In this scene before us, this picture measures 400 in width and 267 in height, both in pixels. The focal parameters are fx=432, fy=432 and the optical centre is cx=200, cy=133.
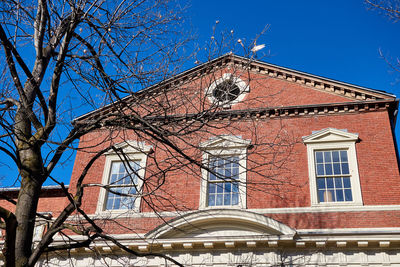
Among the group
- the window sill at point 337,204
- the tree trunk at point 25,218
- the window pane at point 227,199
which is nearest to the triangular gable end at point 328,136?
the window sill at point 337,204

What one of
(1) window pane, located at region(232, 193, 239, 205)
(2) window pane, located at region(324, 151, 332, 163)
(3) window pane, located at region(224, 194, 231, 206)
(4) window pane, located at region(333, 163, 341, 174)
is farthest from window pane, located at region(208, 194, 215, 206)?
(4) window pane, located at region(333, 163, 341, 174)

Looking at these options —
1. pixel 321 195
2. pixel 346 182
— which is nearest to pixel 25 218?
pixel 321 195

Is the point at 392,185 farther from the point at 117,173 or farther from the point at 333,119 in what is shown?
the point at 117,173

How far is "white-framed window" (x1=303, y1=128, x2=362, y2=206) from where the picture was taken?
1368 centimetres

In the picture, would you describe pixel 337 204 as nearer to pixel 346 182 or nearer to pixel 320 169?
pixel 346 182

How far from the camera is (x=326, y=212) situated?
13359 mm

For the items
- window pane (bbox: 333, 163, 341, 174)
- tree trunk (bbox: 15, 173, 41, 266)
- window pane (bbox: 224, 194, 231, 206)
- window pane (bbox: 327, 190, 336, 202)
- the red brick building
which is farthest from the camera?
window pane (bbox: 224, 194, 231, 206)

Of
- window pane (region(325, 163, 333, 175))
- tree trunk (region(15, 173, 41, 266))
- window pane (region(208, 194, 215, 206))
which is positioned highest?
window pane (region(325, 163, 333, 175))

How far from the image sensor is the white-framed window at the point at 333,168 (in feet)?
44.9

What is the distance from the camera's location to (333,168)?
14.2 metres

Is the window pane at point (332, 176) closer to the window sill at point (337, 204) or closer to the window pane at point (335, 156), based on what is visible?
the window pane at point (335, 156)

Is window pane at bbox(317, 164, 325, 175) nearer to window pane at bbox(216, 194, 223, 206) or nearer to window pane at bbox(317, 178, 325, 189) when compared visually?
window pane at bbox(317, 178, 325, 189)

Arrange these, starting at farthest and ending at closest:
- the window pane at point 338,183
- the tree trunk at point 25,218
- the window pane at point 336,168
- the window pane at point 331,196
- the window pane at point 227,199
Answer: the window pane at point 227,199
the window pane at point 336,168
the window pane at point 338,183
the window pane at point 331,196
the tree trunk at point 25,218

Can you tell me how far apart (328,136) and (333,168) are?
3.87 feet
